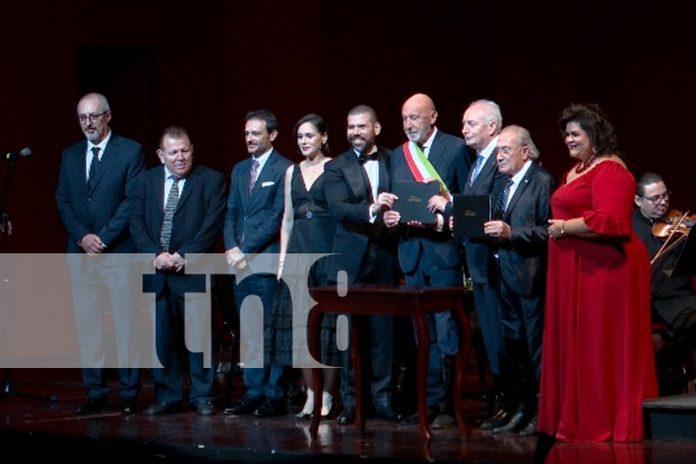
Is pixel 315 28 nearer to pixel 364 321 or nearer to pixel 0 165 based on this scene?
pixel 0 165

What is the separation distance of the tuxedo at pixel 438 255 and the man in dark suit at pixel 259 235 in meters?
0.80

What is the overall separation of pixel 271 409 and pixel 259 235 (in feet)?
3.06

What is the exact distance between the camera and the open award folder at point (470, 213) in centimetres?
641

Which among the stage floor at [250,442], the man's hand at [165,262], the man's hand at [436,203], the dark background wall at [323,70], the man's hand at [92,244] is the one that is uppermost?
the dark background wall at [323,70]

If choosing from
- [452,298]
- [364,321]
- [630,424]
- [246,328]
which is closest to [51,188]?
[246,328]

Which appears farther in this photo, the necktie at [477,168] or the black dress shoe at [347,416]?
the black dress shoe at [347,416]

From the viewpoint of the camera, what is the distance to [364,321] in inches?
279

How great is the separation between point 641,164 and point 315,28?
253cm

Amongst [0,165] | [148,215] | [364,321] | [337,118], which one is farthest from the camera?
[337,118]

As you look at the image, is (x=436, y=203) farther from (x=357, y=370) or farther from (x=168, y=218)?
(x=168, y=218)

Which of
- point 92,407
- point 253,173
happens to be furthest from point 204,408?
point 253,173

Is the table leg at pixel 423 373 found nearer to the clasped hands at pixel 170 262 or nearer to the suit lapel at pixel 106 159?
the clasped hands at pixel 170 262

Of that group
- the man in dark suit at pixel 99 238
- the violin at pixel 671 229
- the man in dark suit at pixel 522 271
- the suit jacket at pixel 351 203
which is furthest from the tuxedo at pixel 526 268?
the man in dark suit at pixel 99 238

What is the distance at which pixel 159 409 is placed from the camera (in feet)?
25.0
